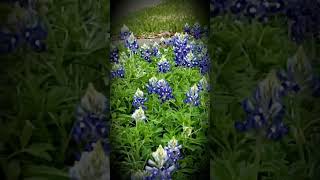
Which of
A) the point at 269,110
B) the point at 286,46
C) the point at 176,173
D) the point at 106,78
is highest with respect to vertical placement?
the point at 286,46

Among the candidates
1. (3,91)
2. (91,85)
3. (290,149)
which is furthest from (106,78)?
(290,149)

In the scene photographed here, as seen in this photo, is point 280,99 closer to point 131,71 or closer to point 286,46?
point 286,46

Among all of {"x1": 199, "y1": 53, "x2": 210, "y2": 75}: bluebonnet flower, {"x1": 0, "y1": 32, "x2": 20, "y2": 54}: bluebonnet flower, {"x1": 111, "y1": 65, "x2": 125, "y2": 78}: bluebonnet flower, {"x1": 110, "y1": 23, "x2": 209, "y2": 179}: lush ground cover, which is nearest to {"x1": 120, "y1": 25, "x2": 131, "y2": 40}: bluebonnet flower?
{"x1": 110, "y1": 23, "x2": 209, "y2": 179}: lush ground cover

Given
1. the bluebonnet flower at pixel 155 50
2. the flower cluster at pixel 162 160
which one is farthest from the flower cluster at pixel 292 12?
the flower cluster at pixel 162 160

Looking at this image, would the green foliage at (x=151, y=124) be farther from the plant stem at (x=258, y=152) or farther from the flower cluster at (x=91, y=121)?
the plant stem at (x=258, y=152)

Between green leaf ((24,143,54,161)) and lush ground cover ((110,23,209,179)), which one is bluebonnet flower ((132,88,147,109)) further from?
green leaf ((24,143,54,161))

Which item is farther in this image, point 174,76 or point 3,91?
point 174,76
